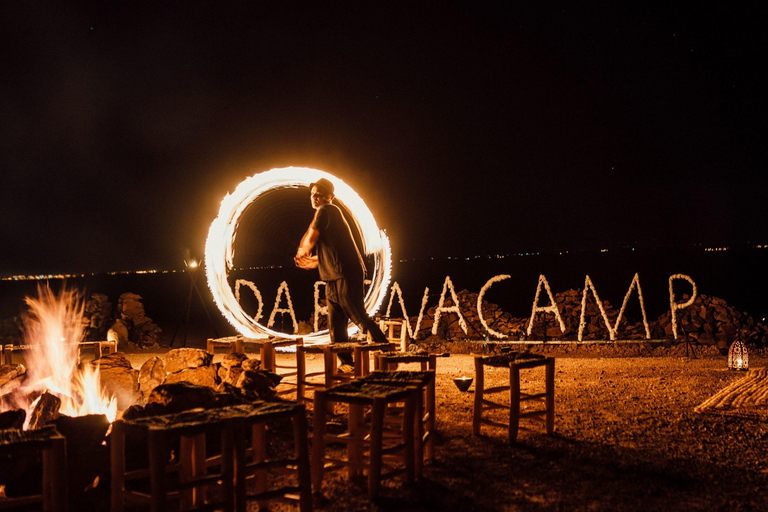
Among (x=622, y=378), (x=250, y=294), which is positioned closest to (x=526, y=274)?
(x=250, y=294)

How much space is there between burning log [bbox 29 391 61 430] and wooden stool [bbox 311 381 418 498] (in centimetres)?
244

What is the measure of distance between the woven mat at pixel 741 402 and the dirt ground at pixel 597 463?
0.68 feet

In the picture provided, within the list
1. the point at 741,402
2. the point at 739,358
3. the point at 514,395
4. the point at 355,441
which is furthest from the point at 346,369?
the point at 739,358

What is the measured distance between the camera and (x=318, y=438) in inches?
153

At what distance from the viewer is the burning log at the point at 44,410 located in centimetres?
492

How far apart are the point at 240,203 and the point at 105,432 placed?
17.9ft

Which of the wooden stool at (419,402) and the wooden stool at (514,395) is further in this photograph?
the wooden stool at (514,395)

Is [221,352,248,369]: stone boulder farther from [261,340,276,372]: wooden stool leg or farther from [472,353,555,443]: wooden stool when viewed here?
[472,353,555,443]: wooden stool

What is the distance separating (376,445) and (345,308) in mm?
3203

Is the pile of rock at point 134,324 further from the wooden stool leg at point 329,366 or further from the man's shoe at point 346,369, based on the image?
the wooden stool leg at point 329,366

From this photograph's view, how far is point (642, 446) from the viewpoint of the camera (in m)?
4.90

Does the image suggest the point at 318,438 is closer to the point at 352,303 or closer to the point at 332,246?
the point at 352,303

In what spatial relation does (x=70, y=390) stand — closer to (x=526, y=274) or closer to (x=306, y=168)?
(x=306, y=168)

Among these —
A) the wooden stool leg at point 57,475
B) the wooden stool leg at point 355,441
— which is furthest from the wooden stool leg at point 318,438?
the wooden stool leg at point 57,475
